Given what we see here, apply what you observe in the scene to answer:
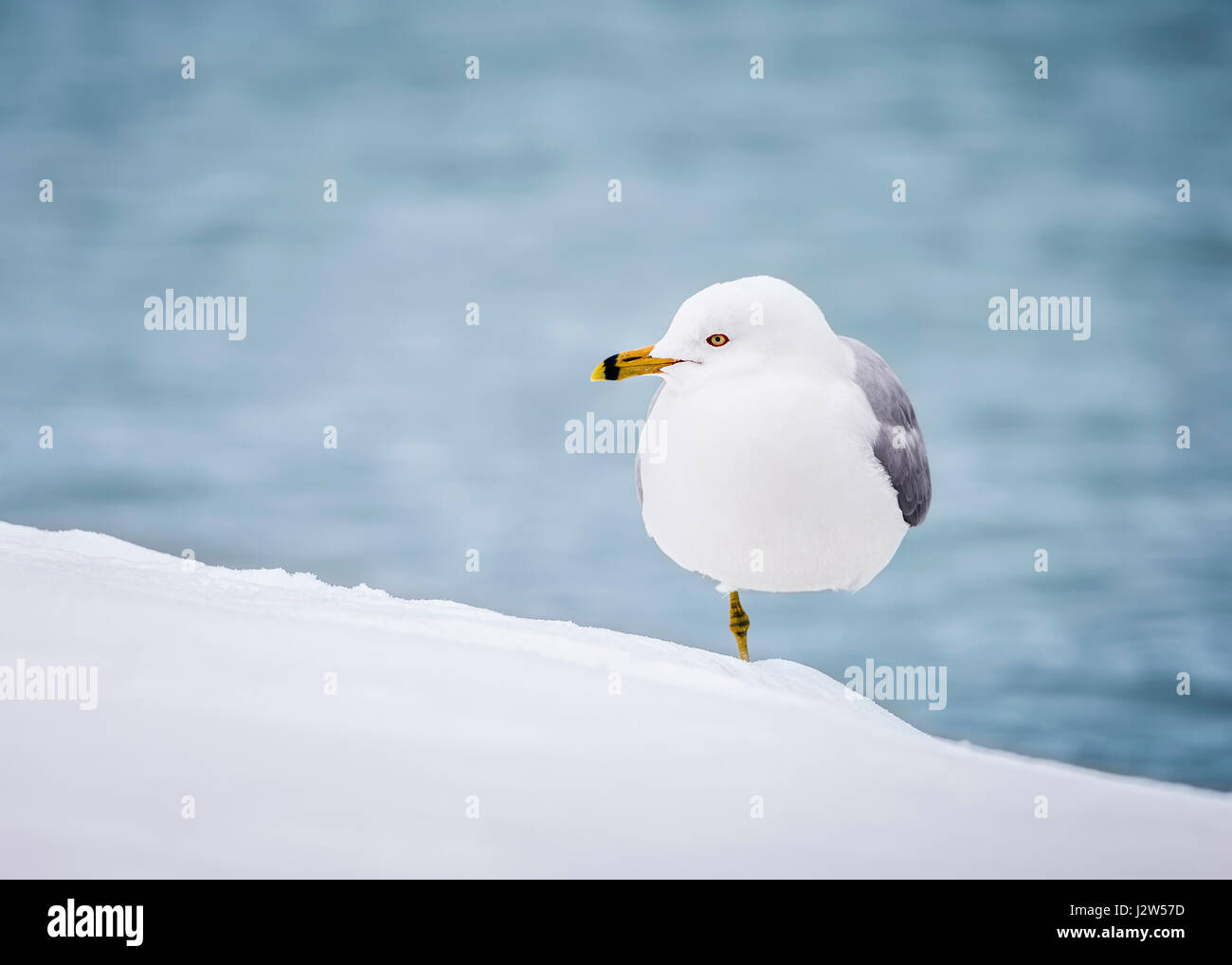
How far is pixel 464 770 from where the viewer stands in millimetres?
2682

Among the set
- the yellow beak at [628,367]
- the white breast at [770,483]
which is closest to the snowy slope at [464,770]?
Result: the white breast at [770,483]

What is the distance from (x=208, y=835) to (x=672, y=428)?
231cm

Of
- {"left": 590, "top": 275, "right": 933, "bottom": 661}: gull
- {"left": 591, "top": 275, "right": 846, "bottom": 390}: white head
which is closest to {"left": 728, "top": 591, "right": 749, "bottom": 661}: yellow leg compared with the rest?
{"left": 590, "top": 275, "right": 933, "bottom": 661}: gull

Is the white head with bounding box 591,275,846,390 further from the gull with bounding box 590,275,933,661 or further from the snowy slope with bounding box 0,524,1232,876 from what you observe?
the snowy slope with bounding box 0,524,1232,876

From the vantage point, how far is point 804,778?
110 inches

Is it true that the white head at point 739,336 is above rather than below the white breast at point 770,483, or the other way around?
above

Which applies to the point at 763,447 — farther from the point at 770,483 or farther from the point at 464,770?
the point at 464,770

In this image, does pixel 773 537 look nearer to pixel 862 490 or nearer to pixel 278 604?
pixel 862 490

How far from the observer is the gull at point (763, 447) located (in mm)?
3982

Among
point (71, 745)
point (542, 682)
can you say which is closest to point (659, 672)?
point (542, 682)

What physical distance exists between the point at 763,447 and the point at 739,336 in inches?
17.8

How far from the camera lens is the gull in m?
3.98

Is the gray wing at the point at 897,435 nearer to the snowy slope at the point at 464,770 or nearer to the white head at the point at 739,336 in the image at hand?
the white head at the point at 739,336

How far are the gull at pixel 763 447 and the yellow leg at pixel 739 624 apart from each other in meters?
0.42
